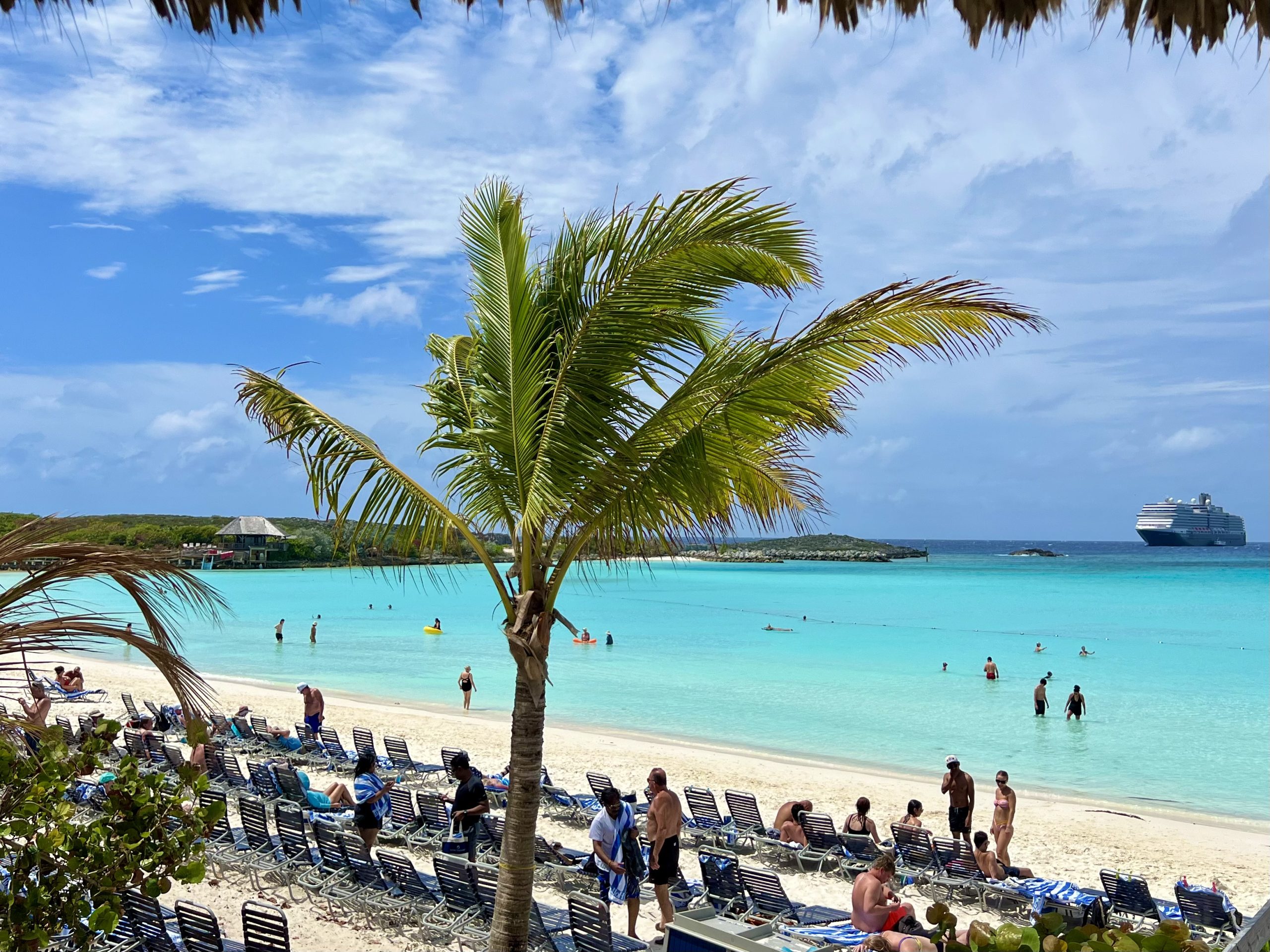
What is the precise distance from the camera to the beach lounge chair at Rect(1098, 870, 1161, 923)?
8.78 metres

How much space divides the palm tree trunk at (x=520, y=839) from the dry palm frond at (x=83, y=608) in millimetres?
2400

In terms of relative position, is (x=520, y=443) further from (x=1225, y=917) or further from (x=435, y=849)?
(x=1225, y=917)

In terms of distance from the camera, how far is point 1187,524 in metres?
178

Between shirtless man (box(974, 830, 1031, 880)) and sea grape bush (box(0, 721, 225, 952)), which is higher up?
sea grape bush (box(0, 721, 225, 952))

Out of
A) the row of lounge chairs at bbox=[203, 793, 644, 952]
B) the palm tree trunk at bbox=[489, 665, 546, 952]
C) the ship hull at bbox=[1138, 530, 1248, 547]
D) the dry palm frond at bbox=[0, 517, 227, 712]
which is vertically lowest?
the row of lounge chairs at bbox=[203, 793, 644, 952]

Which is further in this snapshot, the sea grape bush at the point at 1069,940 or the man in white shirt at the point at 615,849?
the man in white shirt at the point at 615,849

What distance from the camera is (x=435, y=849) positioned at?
1025 centimetres

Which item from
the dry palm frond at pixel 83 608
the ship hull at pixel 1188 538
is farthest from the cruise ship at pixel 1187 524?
the dry palm frond at pixel 83 608

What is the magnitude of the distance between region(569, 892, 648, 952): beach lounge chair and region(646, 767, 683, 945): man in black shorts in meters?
1.05

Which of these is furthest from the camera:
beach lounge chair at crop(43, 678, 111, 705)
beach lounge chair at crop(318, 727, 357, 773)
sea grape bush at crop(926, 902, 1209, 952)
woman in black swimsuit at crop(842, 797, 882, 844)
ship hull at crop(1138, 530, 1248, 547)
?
ship hull at crop(1138, 530, 1248, 547)

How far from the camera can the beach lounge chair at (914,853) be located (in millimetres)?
9758

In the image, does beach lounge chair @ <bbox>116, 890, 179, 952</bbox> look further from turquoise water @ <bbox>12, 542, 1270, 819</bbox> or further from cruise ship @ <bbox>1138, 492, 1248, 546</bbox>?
cruise ship @ <bbox>1138, 492, 1248, 546</bbox>

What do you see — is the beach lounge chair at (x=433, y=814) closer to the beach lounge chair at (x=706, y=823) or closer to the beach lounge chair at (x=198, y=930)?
the beach lounge chair at (x=706, y=823)

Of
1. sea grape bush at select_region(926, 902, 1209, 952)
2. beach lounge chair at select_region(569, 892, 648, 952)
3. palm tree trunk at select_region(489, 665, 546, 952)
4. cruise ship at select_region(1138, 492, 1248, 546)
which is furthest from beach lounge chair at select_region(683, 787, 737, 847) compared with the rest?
cruise ship at select_region(1138, 492, 1248, 546)
